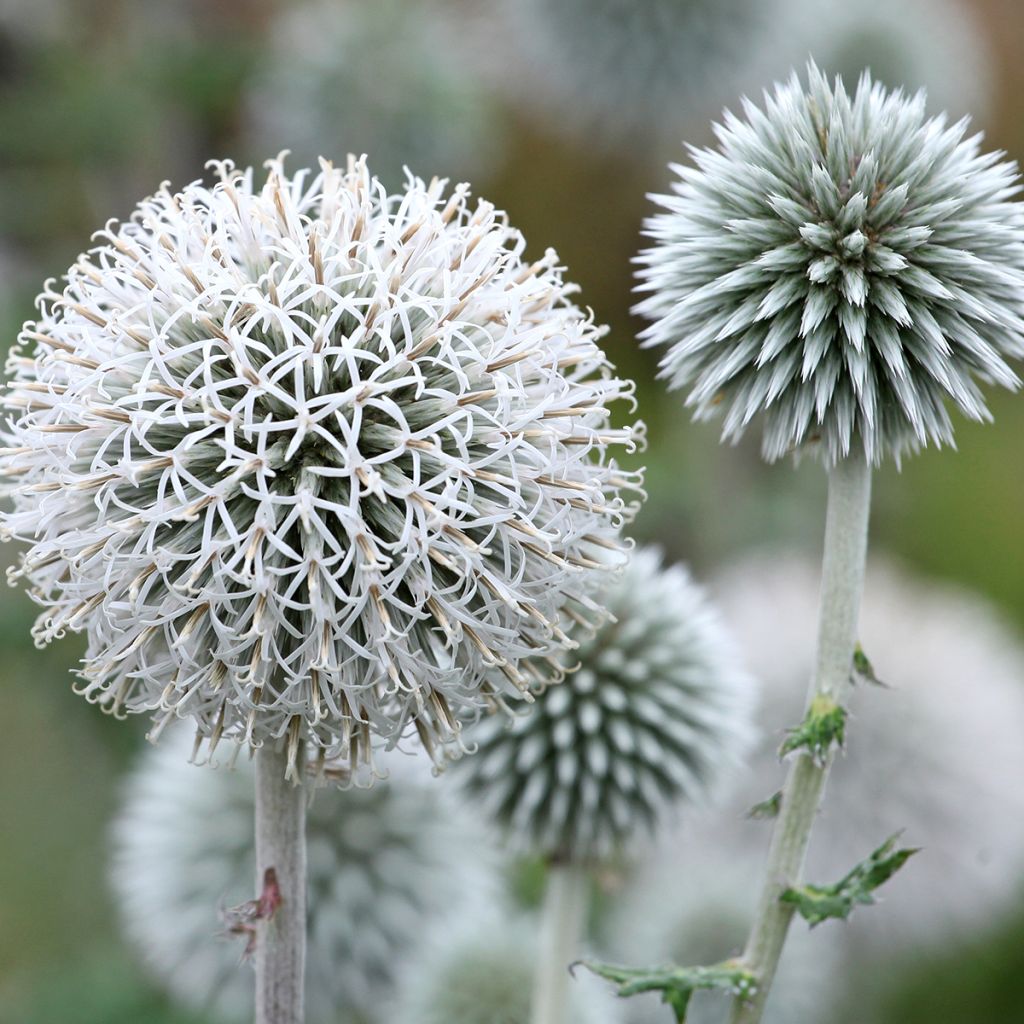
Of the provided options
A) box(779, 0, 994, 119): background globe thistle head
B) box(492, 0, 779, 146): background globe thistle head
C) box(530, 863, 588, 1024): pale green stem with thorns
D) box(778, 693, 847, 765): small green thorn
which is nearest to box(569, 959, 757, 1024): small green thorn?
box(778, 693, 847, 765): small green thorn

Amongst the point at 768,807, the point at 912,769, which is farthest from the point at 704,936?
the point at 768,807

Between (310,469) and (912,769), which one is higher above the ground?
(912,769)

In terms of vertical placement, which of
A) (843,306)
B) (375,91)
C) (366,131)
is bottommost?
(843,306)

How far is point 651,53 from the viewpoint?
5961 mm

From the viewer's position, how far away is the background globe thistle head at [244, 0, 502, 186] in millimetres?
6320

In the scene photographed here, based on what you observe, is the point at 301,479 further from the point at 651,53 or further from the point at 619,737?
the point at 651,53

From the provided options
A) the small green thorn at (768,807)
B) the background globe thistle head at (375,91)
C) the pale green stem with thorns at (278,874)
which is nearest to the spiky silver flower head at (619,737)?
the small green thorn at (768,807)

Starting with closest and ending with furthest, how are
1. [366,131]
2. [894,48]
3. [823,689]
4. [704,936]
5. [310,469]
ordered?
[310,469] < [823,689] < [704,936] < [366,131] < [894,48]

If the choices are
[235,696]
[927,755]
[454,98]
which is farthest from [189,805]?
[454,98]

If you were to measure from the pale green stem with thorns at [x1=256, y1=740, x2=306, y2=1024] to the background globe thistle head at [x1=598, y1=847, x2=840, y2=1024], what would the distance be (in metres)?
1.69

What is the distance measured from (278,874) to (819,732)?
2.72 feet

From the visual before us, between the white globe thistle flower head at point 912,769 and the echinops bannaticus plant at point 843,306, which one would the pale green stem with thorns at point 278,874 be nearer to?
the echinops bannaticus plant at point 843,306

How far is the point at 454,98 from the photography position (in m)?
6.50

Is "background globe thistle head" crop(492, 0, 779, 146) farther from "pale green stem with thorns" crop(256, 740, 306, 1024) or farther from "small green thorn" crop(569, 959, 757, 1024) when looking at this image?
"small green thorn" crop(569, 959, 757, 1024)
